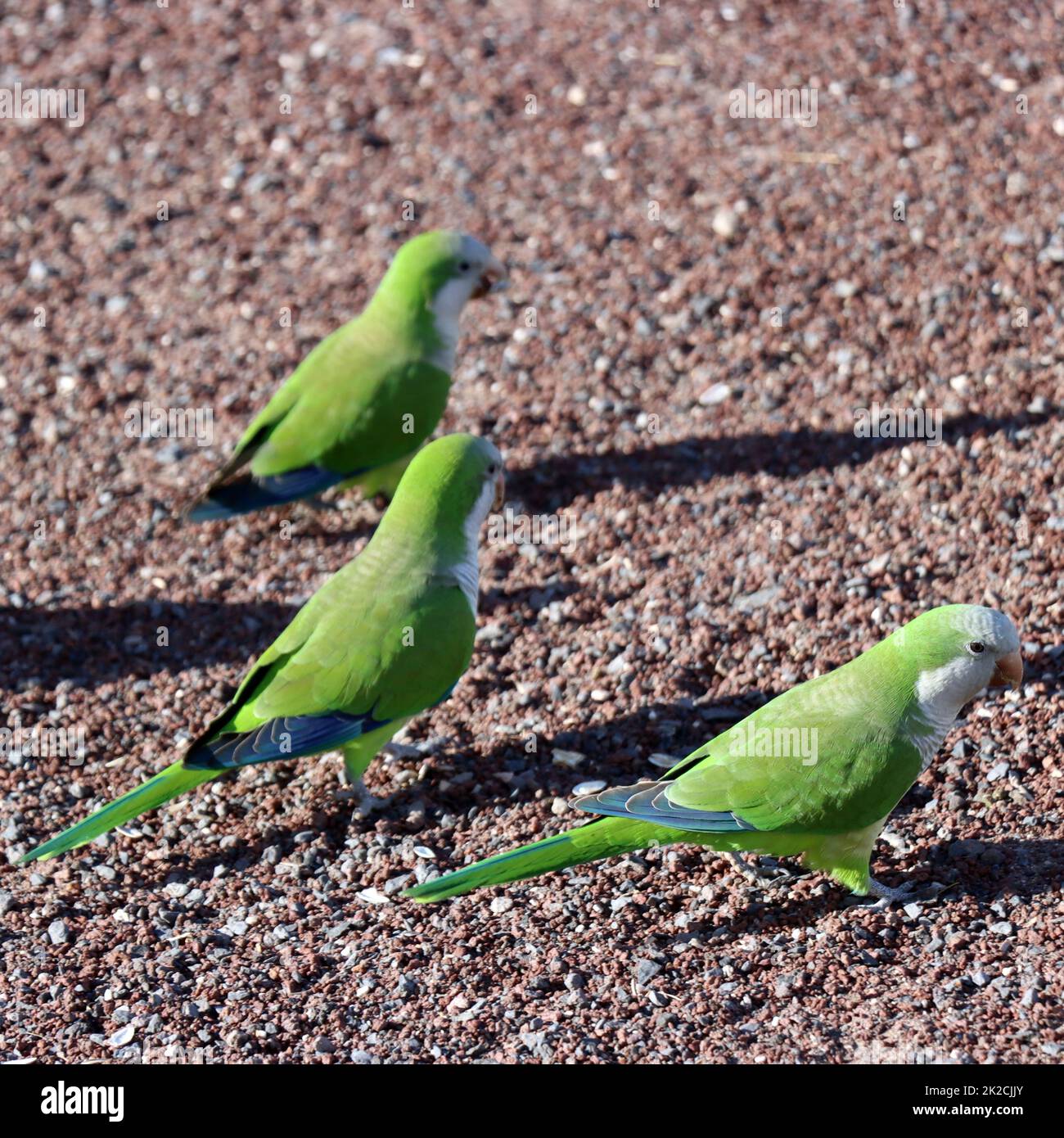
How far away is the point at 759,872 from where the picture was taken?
5.23 meters

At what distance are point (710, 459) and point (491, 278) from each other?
159 cm

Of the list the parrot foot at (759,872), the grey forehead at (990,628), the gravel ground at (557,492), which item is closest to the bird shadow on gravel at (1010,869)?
the gravel ground at (557,492)

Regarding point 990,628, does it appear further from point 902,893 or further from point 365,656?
point 365,656

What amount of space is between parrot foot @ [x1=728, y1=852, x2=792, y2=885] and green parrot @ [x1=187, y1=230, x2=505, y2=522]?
3.06 m

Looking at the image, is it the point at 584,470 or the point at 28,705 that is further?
the point at 584,470

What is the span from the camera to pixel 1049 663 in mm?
5758

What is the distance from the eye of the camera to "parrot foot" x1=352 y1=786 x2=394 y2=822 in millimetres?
5773

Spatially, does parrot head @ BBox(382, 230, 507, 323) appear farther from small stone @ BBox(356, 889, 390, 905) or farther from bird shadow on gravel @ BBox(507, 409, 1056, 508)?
small stone @ BBox(356, 889, 390, 905)

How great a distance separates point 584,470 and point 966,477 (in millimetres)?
2006

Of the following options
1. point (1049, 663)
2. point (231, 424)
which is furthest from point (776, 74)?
point (1049, 663)

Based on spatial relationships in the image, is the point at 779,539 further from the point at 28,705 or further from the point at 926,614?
the point at 28,705

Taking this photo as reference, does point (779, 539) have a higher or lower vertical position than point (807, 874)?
higher

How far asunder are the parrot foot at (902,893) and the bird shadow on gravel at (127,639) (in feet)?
10.5

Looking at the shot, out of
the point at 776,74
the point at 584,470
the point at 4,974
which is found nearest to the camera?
the point at 4,974
